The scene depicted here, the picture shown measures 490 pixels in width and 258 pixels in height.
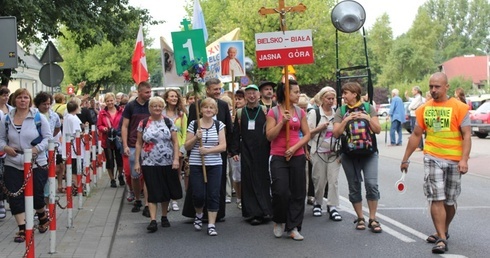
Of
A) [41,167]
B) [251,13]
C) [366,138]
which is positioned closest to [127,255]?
[41,167]

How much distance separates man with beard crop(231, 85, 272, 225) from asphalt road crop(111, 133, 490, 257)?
27cm

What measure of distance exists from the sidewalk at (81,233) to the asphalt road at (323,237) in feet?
0.61

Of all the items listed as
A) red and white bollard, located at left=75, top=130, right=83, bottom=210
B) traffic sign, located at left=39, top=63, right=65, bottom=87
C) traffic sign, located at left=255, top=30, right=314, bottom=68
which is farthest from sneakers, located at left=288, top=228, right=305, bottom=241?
traffic sign, located at left=39, top=63, right=65, bottom=87

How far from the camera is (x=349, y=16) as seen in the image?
11.3 metres

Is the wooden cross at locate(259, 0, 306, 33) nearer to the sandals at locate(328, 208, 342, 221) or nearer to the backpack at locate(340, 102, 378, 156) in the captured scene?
the backpack at locate(340, 102, 378, 156)

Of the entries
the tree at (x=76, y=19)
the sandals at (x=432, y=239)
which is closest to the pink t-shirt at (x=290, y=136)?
the sandals at (x=432, y=239)

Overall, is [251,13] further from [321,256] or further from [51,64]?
[321,256]

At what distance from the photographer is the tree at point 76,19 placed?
1914cm

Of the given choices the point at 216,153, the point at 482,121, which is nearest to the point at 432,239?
the point at 216,153

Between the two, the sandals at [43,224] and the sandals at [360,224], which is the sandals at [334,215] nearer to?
the sandals at [360,224]

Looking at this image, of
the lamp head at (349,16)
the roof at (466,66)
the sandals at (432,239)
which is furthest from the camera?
the roof at (466,66)

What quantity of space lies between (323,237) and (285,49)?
7.83 feet

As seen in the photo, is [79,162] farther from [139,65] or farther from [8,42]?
[139,65]

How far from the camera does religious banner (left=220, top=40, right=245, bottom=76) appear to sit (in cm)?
1527
